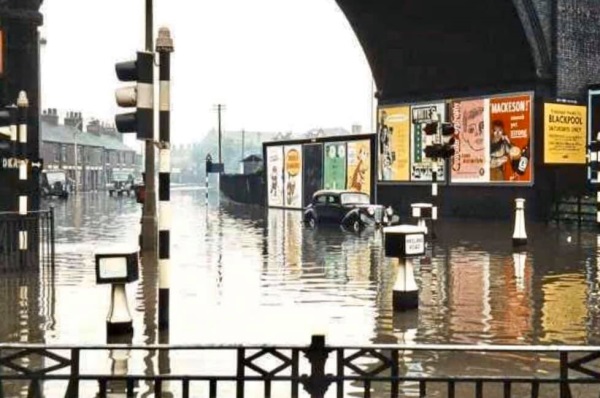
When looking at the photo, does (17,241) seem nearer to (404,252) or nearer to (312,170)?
(404,252)

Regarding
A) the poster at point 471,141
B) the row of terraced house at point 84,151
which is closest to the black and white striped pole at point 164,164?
the poster at point 471,141

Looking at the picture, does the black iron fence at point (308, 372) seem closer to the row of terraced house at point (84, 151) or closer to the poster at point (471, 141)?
the poster at point (471, 141)

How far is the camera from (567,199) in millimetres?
29281

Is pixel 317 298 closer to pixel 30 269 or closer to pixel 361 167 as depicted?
pixel 30 269

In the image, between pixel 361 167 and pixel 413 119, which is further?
pixel 361 167

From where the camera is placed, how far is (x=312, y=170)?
40688 mm

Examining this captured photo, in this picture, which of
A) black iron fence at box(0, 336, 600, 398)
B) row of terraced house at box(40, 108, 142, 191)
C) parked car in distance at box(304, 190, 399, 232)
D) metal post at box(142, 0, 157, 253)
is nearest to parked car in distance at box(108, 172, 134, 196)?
row of terraced house at box(40, 108, 142, 191)

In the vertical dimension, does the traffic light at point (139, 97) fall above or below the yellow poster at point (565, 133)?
below

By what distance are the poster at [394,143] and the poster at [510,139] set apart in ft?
16.0

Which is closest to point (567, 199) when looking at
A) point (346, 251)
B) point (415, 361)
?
point (346, 251)

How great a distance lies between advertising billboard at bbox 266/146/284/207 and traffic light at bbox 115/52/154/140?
1359 inches

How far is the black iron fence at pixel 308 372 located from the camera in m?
5.20

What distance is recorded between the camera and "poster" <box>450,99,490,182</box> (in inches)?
1246

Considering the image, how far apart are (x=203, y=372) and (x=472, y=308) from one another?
15.3 ft
